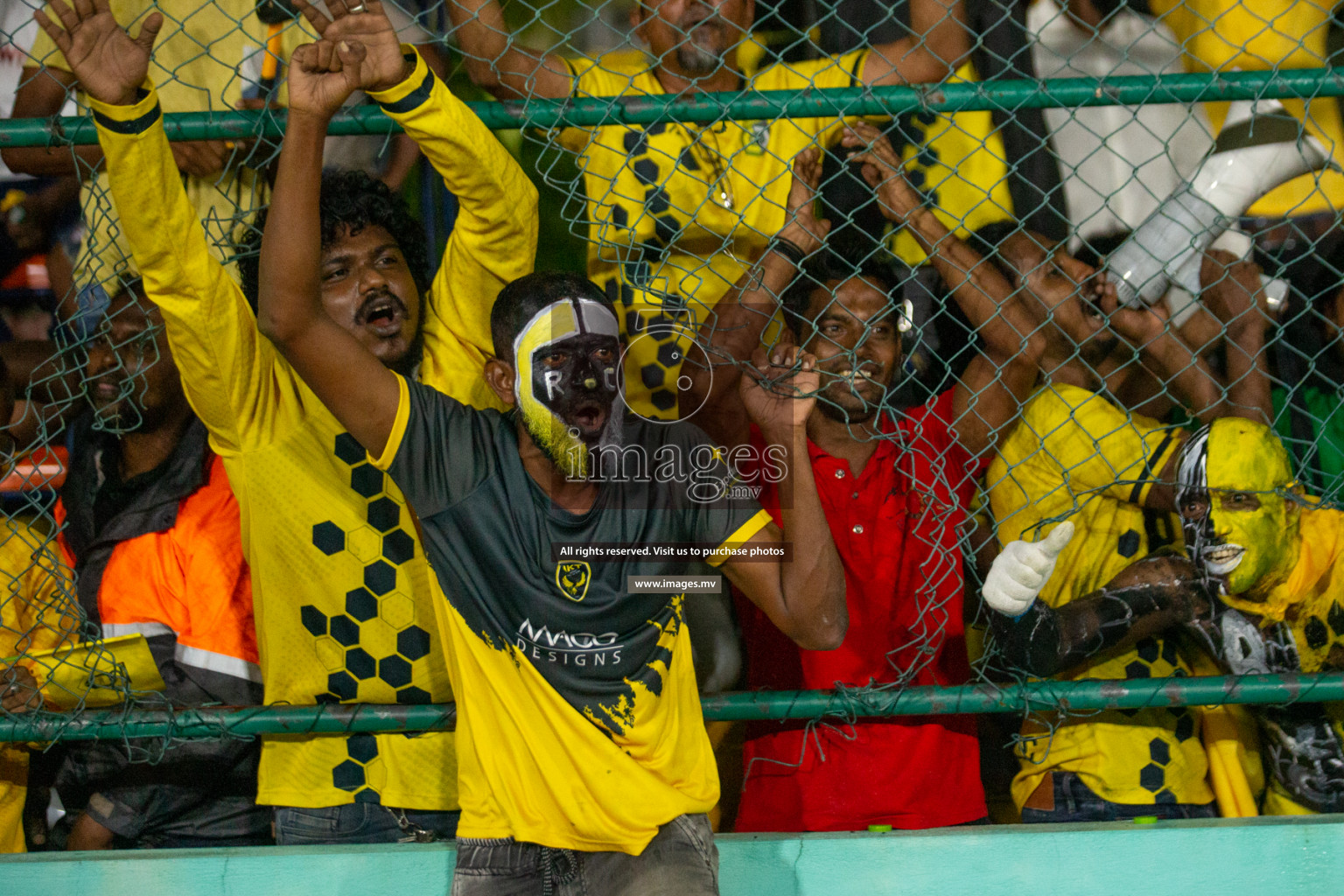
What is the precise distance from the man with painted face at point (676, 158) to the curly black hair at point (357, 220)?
39cm

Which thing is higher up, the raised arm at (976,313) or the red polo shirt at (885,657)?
the raised arm at (976,313)

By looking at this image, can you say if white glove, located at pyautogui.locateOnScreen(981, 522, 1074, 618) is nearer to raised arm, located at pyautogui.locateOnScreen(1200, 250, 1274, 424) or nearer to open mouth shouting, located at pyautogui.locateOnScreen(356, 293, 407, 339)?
raised arm, located at pyautogui.locateOnScreen(1200, 250, 1274, 424)

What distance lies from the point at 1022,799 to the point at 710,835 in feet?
3.25

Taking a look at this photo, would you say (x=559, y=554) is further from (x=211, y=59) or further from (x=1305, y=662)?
(x=211, y=59)

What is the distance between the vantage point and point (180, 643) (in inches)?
107

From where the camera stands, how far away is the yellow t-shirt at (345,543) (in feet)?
8.01

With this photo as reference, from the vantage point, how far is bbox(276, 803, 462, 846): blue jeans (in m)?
2.56

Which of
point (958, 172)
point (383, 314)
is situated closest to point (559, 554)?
point (383, 314)

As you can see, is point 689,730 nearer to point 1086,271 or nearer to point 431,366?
point 431,366

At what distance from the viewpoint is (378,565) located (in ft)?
8.31

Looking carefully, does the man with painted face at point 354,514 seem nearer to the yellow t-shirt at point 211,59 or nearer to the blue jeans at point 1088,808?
the yellow t-shirt at point 211,59

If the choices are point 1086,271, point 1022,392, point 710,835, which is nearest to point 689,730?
point 710,835

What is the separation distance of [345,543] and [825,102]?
1389 mm

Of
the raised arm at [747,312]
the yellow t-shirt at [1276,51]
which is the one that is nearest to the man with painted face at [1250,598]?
the raised arm at [747,312]
